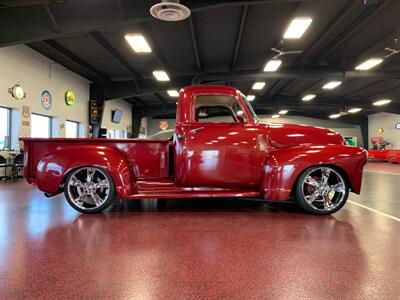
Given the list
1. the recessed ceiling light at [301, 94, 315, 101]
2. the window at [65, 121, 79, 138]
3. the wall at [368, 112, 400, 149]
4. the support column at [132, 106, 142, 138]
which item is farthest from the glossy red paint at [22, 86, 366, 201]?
the wall at [368, 112, 400, 149]

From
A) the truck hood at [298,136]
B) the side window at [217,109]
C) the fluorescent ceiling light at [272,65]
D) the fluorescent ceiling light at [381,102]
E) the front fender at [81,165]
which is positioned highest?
the fluorescent ceiling light at [381,102]

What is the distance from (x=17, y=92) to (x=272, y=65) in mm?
7884

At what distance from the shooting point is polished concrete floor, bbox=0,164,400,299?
1884mm

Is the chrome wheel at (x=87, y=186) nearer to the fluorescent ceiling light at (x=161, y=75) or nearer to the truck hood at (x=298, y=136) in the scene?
the truck hood at (x=298, y=136)

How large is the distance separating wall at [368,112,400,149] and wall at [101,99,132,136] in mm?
17623

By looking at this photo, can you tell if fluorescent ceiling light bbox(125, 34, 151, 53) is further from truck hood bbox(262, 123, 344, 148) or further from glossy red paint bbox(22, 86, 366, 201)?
truck hood bbox(262, 123, 344, 148)

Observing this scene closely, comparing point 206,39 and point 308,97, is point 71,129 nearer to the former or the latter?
point 206,39

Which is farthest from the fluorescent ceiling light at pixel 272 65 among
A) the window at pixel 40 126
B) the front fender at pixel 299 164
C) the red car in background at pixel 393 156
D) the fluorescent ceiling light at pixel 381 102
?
the red car in background at pixel 393 156

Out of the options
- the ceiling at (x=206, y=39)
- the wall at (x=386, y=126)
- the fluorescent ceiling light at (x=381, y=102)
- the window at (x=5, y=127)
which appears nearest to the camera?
the ceiling at (x=206, y=39)

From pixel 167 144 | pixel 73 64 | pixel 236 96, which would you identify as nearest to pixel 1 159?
pixel 73 64

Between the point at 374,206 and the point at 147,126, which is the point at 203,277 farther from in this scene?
the point at 147,126

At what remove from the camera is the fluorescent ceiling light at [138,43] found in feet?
26.7

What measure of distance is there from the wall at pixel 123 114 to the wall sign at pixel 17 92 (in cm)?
585

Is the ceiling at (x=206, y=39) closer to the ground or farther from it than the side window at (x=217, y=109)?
farther from it
